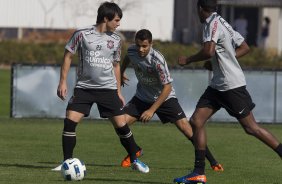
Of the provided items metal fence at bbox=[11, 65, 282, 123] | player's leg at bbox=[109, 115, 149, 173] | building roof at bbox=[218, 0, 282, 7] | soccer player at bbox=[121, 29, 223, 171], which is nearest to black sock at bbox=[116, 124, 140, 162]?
player's leg at bbox=[109, 115, 149, 173]

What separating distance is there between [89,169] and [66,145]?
104cm

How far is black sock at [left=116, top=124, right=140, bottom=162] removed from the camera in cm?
1400

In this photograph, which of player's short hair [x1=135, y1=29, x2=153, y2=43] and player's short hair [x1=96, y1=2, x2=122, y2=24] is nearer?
player's short hair [x1=96, y1=2, x2=122, y2=24]

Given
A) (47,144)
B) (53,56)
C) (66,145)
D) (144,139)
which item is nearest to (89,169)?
(66,145)

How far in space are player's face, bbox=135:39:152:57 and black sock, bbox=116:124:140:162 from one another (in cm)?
97

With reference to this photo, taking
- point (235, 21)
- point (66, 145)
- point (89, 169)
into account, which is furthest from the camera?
point (235, 21)

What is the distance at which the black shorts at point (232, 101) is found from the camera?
12633 millimetres

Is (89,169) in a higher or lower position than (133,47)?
lower

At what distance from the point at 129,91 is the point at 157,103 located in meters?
10.5

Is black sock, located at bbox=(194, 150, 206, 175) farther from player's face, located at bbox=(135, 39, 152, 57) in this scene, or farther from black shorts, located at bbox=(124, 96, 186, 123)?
black shorts, located at bbox=(124, 96, 186, 123)

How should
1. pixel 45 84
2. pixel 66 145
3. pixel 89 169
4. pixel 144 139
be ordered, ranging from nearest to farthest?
pixel 66 145
pixel 89 169
pixel 144 139
pixel 45 84

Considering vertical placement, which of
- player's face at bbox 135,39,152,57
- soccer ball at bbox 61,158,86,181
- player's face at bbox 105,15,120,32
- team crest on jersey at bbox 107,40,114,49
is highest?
player's face at bbox 105,15,120,32

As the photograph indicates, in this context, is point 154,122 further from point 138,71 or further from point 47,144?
point 138,71

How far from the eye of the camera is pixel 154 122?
24.1 metres
